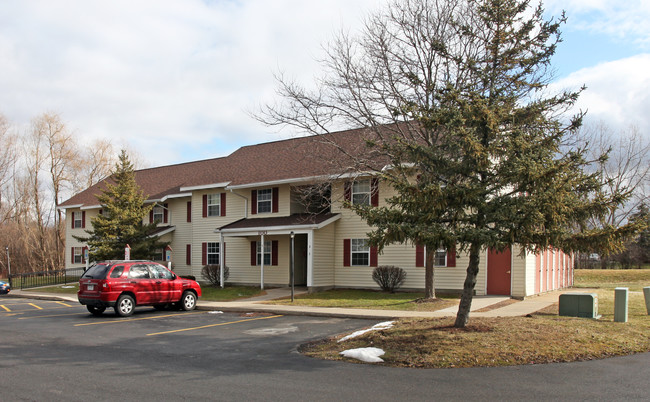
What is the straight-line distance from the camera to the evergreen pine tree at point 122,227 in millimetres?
28344

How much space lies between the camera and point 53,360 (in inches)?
373

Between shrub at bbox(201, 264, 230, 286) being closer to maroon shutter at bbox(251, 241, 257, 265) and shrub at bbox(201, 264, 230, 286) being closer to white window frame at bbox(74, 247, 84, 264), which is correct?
maroon shutter at bbox(251, 241, 257, 265)

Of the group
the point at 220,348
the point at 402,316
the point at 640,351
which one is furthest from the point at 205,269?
the point at 640,351

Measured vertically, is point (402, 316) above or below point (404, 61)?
below

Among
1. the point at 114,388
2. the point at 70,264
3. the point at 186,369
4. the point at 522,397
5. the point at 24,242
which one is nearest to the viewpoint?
the point at 522,397

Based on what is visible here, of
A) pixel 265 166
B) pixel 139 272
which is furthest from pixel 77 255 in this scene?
pixel 139 272

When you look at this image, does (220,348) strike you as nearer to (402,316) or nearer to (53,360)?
(53,360)

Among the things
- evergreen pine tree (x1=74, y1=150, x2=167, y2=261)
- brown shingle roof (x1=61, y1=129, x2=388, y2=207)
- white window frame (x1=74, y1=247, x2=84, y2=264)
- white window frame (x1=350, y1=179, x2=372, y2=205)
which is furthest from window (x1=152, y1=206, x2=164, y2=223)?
white window frame (x1=350, y1=179, x2=372, y2=205)

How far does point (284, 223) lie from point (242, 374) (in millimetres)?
16863

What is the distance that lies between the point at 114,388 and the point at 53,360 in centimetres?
287

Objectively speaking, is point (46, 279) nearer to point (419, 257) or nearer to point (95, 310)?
point (95, 310)

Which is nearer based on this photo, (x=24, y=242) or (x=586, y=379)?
(x=586, y=379)

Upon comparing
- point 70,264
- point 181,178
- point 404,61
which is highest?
point 404,61

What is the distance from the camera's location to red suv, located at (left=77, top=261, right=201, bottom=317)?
16.2 meters
